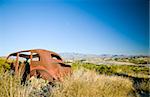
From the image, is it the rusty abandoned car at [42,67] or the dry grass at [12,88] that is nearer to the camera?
the dry grass at [12,88]

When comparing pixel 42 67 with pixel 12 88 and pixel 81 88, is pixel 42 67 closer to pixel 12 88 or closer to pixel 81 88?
pixel 81 88

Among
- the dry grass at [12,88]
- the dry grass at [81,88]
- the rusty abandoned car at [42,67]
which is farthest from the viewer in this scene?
the rusty abandoned car at [42,67]

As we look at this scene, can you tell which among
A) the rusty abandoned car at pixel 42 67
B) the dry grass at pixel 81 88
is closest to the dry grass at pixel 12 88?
the dry grass at pixel 81 88

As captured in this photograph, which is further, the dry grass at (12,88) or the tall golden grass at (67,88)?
the tall golden grass at (67,88)

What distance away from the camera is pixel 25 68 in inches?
375

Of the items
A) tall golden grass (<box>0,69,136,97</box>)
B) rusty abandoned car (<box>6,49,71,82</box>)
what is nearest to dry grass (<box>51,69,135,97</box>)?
tall golden grass (<box>0,69,136,97</box>)

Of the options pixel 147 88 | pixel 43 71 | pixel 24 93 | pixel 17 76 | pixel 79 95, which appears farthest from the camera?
pixel 147 88

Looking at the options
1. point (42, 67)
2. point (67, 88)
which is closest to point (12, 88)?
point (67, 88)

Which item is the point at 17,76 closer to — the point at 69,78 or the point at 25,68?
the point at 69,78

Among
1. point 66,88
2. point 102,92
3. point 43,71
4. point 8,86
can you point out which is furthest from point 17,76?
point 102,92

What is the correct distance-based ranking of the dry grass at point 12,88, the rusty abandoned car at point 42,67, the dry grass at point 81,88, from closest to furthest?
the dry grass at point 12,88 → the dry grass at point 81,88 → the rusty abandoned car at point 42,67

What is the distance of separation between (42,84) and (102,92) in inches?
86.6

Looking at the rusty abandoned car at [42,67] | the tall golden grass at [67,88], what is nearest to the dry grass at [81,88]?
the tall golden grass at [67,88]

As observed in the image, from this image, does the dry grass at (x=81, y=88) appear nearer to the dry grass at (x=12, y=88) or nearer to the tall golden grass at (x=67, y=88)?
the tall golden grass at (x=67, y=88)
